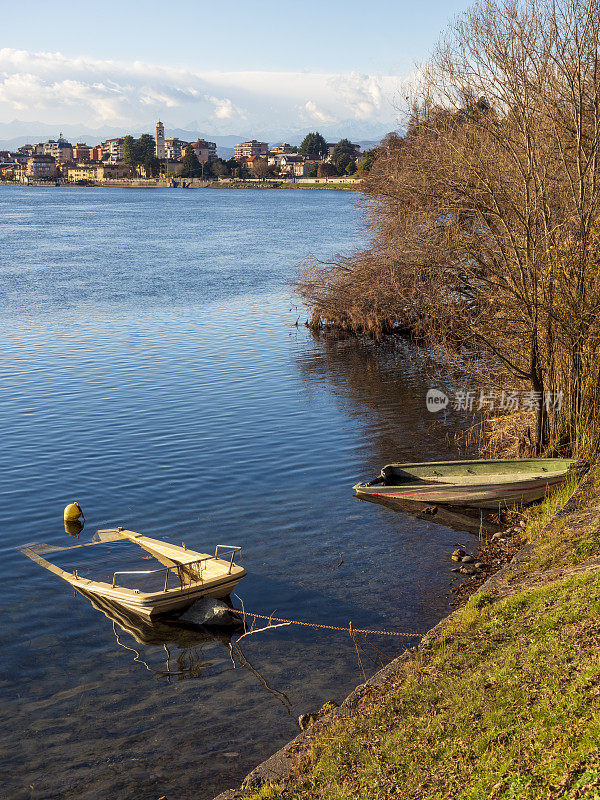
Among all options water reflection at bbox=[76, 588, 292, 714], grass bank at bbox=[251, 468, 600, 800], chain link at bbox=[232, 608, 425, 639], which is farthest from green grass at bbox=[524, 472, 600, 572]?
water reflection at bbox=[76, 588, 292, 714]

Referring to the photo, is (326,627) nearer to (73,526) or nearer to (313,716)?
(313,716)

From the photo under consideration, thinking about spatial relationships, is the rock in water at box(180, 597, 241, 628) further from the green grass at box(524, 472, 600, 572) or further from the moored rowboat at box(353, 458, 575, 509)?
the moored rowboat at box(353, 458, 575, 509)

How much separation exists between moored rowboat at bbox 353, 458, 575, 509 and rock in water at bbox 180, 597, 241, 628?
644 centimetres

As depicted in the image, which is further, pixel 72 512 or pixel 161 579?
pixel 72 512

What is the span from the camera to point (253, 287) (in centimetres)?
5547

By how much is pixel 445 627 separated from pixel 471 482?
23.1ft

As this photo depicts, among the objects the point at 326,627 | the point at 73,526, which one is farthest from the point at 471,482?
the point at 73,526

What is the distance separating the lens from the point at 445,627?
1188 cm

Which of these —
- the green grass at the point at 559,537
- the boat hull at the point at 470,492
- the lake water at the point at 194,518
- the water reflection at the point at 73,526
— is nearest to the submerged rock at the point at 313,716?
the lake water at the point at 194,518

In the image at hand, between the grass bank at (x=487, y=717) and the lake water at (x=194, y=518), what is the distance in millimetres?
1752

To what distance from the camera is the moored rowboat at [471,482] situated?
17.8 m

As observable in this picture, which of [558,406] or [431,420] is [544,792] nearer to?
[558,406]

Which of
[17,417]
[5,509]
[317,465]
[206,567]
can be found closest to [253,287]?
[17,417]

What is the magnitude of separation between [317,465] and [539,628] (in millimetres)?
12303
